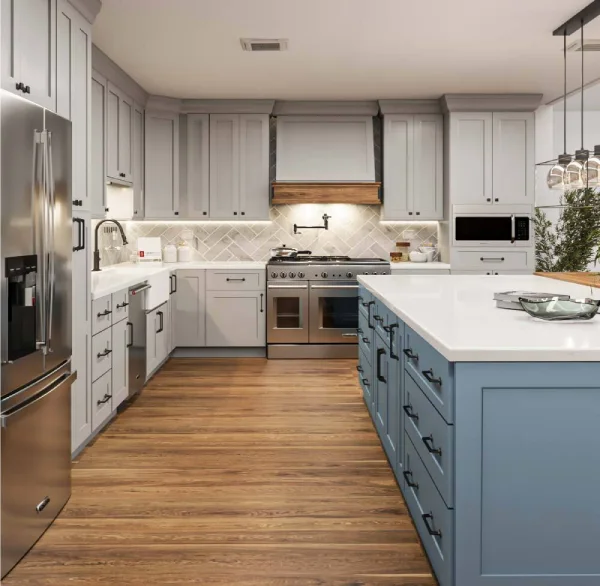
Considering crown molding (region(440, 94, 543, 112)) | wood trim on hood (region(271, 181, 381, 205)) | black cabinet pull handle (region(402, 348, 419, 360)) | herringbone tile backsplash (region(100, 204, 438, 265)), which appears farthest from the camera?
herringbone tile backsplash (region(100, 204, 438, 265))

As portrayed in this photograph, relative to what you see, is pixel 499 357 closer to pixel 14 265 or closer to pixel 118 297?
pixel 14 265

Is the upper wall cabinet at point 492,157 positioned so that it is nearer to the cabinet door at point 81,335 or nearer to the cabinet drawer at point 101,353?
the cabinet drawer at point 101,353

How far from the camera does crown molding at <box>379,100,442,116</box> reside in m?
6.57

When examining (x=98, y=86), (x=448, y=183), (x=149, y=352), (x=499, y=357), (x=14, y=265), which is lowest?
(x=149, y=352)

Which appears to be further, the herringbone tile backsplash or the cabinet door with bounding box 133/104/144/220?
the herringbone tile backsplash

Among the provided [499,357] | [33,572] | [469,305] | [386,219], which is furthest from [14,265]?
[386,219]

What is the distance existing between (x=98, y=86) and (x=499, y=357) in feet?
13.6

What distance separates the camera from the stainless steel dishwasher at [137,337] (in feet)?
15.1

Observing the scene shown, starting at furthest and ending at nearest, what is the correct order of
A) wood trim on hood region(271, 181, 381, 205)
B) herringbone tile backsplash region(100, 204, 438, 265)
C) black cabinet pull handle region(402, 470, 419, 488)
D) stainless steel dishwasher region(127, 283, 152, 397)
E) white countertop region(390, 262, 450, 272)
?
1. herringbone tile backsplash region(100, 204, 438, 265)
2. wood trim on hood region(271, 181, 381, 205)
3. white countertop region(390, 262, 450, 272)
4. stainless steel dishwasher region(127, 283, 152, 397)
5. black cabinet pull handle region(402, 470, 419, 488)

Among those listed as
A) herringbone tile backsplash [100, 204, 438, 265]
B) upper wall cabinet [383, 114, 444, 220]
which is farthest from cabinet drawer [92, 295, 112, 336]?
upper wall cabinet [383, 114, 444, 220]

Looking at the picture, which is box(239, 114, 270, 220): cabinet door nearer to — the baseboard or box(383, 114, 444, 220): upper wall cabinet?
box(383, 114, 444, 220): upper wall cabinet

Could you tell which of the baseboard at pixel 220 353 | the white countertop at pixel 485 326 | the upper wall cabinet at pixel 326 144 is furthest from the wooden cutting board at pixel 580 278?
the baseboard at pixel 220 353

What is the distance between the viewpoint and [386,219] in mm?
6754

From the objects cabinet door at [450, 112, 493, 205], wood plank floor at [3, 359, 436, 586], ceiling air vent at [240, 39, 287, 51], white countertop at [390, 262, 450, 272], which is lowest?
wood plank floor at [3, 359, 436, 586]
